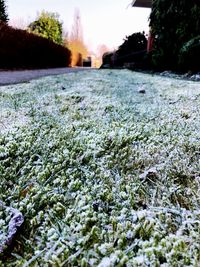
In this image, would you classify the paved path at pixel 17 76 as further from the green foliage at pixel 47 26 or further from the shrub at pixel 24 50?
the green foliage at pixel 47 26

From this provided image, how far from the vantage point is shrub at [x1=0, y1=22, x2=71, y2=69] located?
10680mm

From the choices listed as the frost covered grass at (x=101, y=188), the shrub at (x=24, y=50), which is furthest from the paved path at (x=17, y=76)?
the frost covered grass at (x=101, y=188)

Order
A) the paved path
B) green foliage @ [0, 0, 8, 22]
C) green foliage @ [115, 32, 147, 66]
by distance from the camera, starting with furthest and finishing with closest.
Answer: green foliage @ [0, 0, 8, 22], green foliage @ [115, 32, 147, 66], the paved path

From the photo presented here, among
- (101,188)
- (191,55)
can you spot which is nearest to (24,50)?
(191,55)

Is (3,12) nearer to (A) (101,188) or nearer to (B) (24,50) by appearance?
(B) (24,50)

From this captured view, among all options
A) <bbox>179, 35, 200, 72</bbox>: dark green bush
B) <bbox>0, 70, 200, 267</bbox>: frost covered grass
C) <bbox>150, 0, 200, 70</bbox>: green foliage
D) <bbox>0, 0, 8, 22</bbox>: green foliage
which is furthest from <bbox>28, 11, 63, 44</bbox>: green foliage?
<bbox>0, 70, 200, 267</bbox>: frost covered grass

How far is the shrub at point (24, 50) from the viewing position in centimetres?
1068

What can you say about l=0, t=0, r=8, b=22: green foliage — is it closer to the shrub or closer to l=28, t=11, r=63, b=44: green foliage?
the shrub

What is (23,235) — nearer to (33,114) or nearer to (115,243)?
(115,243)

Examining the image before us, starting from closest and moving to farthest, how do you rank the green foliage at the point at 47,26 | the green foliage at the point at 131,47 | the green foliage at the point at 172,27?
1. the green foliage at the point at 172,27
2. the green foliage at the point at 131,47
3. the green foliage at the point at 47,26

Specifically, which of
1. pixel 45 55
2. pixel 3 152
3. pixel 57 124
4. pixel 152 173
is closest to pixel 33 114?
pixel 57 124

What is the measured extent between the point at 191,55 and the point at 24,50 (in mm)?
7948

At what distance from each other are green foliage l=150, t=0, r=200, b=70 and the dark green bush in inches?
26.2

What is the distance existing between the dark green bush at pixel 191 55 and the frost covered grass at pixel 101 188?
17.1ft
